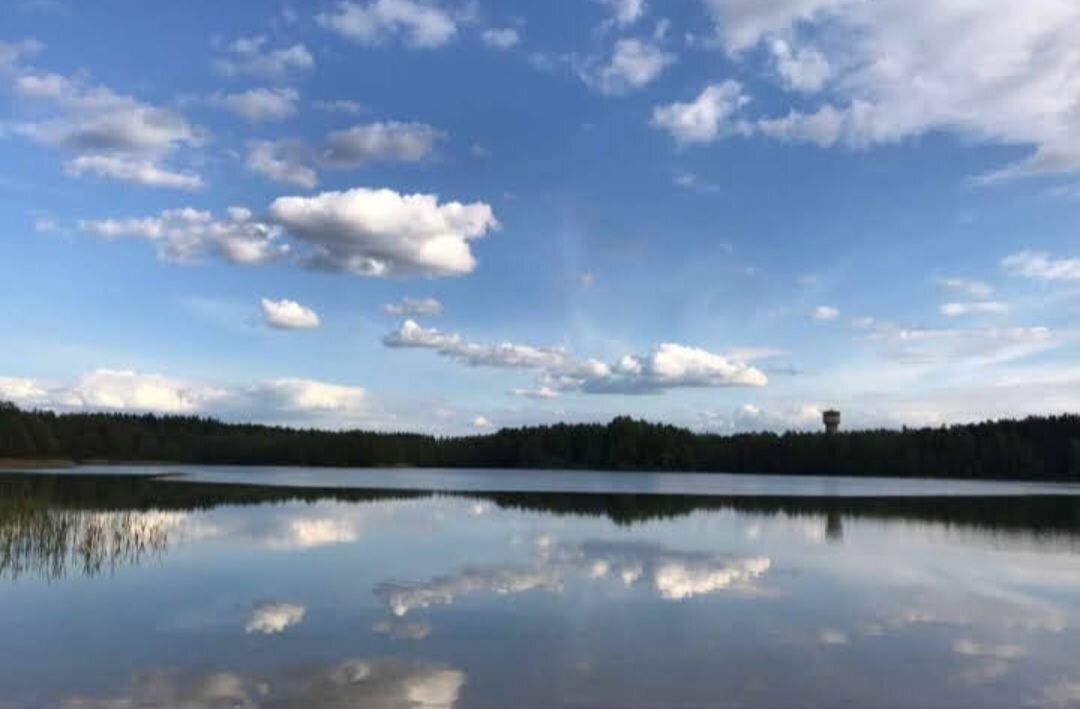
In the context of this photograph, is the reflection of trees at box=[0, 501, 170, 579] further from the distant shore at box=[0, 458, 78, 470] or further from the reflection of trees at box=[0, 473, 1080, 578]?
the distant shore at box=[0, 458, 78, 470]

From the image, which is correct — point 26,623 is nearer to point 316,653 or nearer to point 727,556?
point 316,653

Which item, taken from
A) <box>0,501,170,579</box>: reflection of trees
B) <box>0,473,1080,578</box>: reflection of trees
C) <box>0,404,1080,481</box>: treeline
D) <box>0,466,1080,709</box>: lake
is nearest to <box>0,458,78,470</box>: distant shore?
<box>0,404,1080,481</box>: treeline

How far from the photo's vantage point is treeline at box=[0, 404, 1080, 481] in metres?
110

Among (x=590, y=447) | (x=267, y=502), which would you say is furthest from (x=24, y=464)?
(x=590, y=447)

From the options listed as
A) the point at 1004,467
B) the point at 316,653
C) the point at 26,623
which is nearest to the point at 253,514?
the point at 26,623

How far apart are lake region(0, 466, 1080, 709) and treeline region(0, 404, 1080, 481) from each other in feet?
282

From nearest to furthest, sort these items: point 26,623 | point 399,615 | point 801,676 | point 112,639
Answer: point 801,676 → point 112,639 → point 26,623 → point 399,615

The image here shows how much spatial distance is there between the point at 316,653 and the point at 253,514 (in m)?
24.3

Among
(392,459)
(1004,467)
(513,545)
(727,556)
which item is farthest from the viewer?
(392,459)

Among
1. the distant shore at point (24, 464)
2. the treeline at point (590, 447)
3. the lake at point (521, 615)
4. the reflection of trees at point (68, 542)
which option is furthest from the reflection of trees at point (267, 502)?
the treeline at point (590, 447)

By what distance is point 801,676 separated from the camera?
38.4 ft

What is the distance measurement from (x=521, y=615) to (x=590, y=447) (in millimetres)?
130467

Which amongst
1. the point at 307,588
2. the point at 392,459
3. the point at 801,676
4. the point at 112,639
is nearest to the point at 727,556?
the point at 307,588

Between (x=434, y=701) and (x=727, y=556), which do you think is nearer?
(x=434, y=701)
